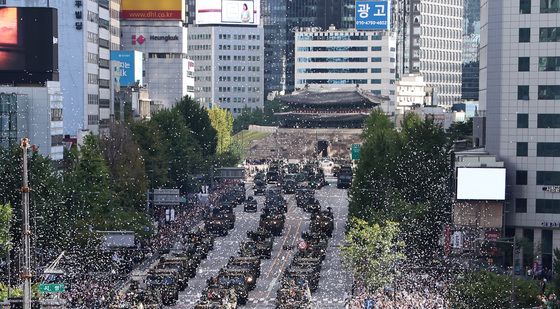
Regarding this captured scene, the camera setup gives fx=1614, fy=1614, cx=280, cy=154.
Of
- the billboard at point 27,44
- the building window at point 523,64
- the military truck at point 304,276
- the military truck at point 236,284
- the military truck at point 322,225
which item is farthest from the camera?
the military truck at point 322,225

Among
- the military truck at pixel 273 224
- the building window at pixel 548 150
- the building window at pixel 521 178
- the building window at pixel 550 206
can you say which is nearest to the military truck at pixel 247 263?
the building window at pixel 521 178

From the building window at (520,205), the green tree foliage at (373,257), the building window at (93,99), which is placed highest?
the building window at (93,99)

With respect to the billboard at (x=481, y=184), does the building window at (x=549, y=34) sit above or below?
above

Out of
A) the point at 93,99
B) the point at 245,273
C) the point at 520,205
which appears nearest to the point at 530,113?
the point at 520,205

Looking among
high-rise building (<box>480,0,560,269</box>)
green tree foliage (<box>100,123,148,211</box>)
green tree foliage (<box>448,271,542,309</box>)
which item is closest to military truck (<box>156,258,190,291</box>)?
green tree foliage (<box>100,123,148,211</box>)

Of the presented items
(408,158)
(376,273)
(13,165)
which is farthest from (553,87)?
(13,165)

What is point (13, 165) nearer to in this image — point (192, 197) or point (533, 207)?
point (533, 207)

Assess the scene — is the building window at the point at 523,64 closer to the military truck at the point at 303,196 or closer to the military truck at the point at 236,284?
the military truck at the point at 236,284
